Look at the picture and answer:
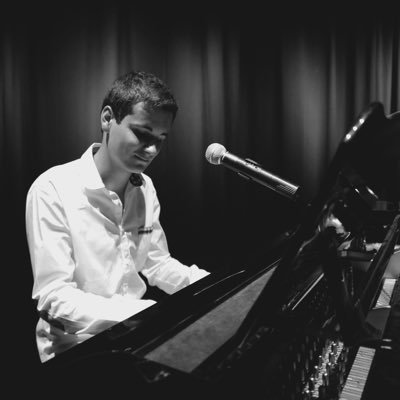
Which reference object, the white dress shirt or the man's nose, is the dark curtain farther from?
the man's nose

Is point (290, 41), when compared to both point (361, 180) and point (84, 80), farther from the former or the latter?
point (361, 180)

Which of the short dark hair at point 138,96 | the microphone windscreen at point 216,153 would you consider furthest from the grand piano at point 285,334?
the short dark hair at point 138,96

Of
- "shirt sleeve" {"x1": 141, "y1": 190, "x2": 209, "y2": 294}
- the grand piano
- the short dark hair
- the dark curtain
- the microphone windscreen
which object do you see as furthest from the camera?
the dark curtain

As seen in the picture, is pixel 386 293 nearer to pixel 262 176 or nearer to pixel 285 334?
pixel 262 176

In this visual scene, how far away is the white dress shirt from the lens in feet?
3.93

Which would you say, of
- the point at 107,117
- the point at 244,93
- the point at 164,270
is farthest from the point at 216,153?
the point at 244,93

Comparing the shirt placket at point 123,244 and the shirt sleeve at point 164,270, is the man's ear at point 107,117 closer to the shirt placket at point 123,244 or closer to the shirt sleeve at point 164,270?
the shirt placket at point 123,244

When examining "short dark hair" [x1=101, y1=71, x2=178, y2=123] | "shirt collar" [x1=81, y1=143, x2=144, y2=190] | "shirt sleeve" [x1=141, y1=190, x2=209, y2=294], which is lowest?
"shirt sleeve" [x1=141, y1=190, x2=209, y2=294]

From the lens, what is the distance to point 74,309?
1.17 meters

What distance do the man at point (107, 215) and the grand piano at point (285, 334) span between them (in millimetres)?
562

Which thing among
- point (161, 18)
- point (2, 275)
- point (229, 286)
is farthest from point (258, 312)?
point (161, 18)

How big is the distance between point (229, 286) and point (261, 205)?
73.7 inches

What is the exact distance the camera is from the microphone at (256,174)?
1.26 meters

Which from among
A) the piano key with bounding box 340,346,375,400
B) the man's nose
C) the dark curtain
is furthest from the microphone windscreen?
the dark curtain
